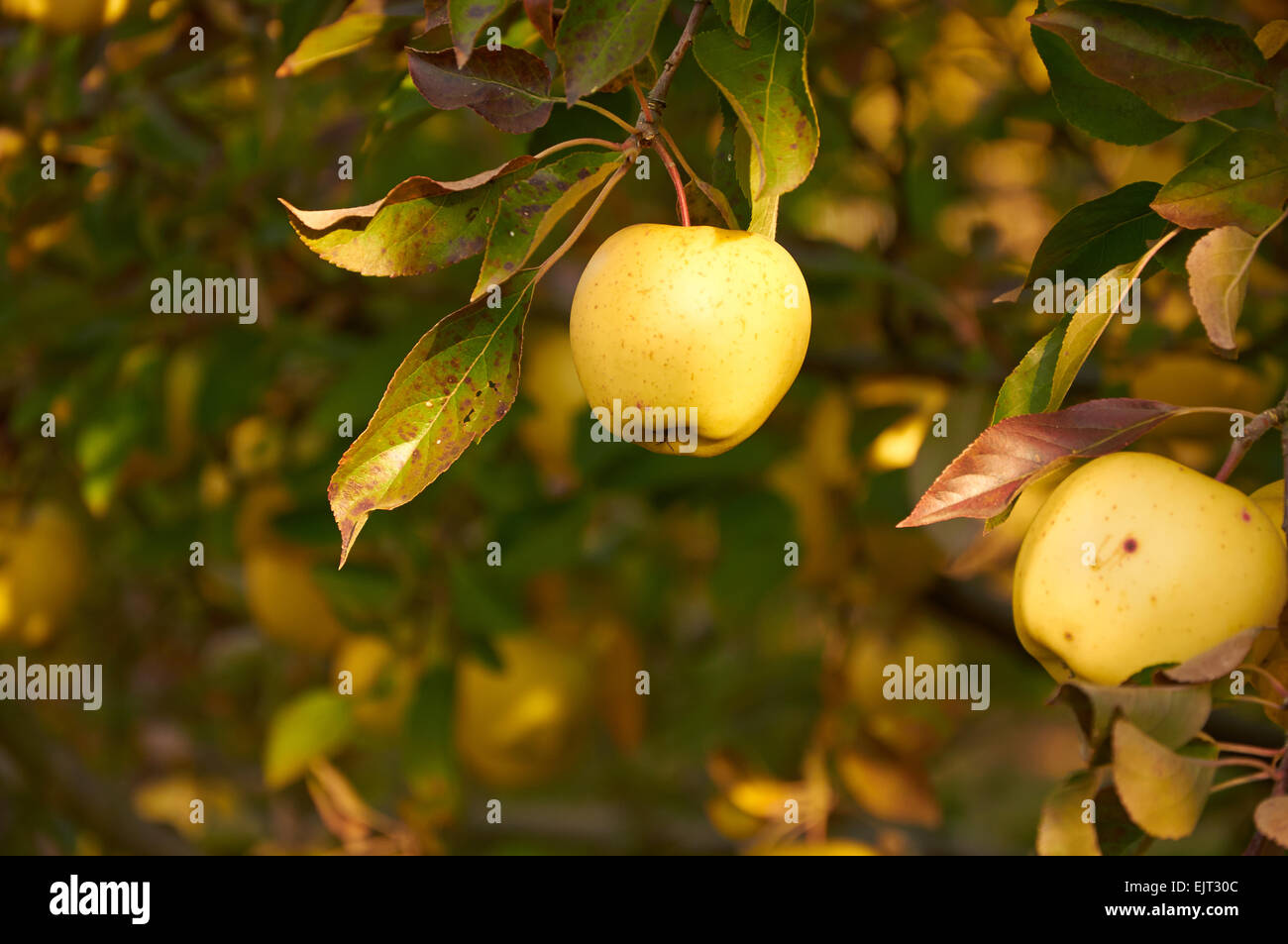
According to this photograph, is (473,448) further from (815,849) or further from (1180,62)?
(1180,62)

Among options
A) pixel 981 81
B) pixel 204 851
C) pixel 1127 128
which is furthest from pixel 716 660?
pixel 1127 128

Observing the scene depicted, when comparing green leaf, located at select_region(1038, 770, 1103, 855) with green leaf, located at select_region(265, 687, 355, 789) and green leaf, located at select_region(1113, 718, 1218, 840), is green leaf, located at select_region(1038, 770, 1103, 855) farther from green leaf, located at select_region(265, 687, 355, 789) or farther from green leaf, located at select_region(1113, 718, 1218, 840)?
green leaf, located at select_region(265, 687, 355, 789)

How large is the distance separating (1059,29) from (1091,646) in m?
0.28

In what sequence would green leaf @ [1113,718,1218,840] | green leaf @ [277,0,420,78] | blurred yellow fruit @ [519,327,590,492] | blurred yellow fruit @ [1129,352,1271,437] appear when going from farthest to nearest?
blurred yellow fruit @ [519,327,590,492]
blurred yellow fruit @ [1129,352,1271,437]
green leaf @ [277,0,420,78]
green leaf @ [1113,718,1218,840]

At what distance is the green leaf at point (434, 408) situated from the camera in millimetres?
529

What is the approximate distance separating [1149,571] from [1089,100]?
0.26 m

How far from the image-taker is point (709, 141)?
168 cm

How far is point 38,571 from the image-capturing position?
5.33 feet

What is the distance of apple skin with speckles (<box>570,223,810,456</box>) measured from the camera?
0.55 metres

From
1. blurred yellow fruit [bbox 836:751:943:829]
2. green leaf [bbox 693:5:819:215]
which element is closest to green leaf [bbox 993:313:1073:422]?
green leaf [bbox 693:5:819:215]

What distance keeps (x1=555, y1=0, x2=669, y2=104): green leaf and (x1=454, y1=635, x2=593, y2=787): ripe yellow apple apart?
101 centimetres

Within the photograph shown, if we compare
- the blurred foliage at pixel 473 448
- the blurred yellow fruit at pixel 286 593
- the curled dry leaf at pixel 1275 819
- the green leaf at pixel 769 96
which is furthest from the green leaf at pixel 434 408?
the blurred yellow fruit at pixel 286 593

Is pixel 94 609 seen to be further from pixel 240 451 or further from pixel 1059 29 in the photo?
pixel 1059 29

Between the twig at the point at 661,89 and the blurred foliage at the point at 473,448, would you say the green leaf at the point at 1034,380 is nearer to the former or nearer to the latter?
the twig at the point at 661,89
